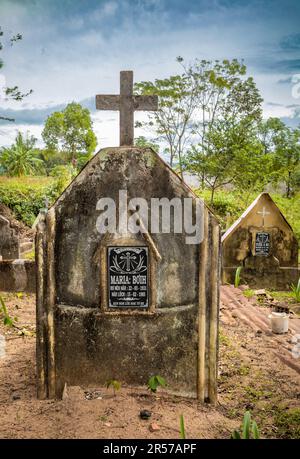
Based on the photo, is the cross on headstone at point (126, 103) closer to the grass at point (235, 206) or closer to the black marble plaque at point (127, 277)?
the black marble plaque at point (127, 277)

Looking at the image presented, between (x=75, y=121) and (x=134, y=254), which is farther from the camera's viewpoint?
(x=75, y=121)

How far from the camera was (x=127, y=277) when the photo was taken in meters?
3.70

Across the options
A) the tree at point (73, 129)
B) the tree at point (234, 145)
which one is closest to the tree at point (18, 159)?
the tree at point (73, 129)

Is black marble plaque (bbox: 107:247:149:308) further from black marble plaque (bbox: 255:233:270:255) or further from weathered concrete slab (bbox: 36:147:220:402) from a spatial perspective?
black marble plaque (bbox: 255:233:270:255)

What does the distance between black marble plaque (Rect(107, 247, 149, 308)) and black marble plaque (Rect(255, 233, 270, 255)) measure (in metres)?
6.25

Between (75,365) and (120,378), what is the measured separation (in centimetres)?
48

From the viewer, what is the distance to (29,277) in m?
8.07

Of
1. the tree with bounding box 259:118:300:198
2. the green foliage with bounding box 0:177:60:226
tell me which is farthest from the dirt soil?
the tree with bounding box 259:118:300:198

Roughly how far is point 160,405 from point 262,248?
6531 millimetres

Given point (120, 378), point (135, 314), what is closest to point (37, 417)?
point (120, 378)

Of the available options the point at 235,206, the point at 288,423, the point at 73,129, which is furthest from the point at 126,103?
the point at 73,129

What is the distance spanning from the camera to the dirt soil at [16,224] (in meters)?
16.4

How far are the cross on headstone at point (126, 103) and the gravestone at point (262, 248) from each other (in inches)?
232
